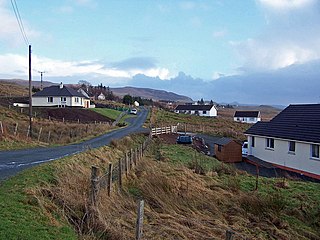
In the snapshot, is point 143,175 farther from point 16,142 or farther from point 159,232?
point 16,142

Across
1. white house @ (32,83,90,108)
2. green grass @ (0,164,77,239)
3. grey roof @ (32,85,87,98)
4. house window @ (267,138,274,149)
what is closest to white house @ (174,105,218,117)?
grey roof @ (32,85,87,98)

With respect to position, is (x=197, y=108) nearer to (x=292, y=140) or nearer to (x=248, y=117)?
(x=248, y=117)

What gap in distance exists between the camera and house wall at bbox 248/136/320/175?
25.2 metres

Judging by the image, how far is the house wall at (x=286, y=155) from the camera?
25.2 metres

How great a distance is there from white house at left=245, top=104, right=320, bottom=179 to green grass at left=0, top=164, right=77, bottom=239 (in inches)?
794

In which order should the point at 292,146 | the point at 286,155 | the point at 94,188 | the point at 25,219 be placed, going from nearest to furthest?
the point at 25,219
the point at 94,188
the point at 292,146
the point at 286,155

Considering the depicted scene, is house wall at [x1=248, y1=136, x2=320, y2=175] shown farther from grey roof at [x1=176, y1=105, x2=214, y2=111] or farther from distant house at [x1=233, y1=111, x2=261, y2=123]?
grey roof at [x1=176, y1=105, x2=214, y2=111]

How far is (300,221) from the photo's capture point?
1198 centimetres

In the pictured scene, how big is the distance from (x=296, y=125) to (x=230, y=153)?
604cm

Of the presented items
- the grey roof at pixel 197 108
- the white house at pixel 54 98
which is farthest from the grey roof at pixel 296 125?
the grey roof at pixel 197 108

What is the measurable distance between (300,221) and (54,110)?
175 feet

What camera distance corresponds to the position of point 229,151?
32.0 meters

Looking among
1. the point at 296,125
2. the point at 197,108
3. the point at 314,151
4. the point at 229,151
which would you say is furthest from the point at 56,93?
the point at 197,108

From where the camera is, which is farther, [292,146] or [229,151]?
[229,151]
